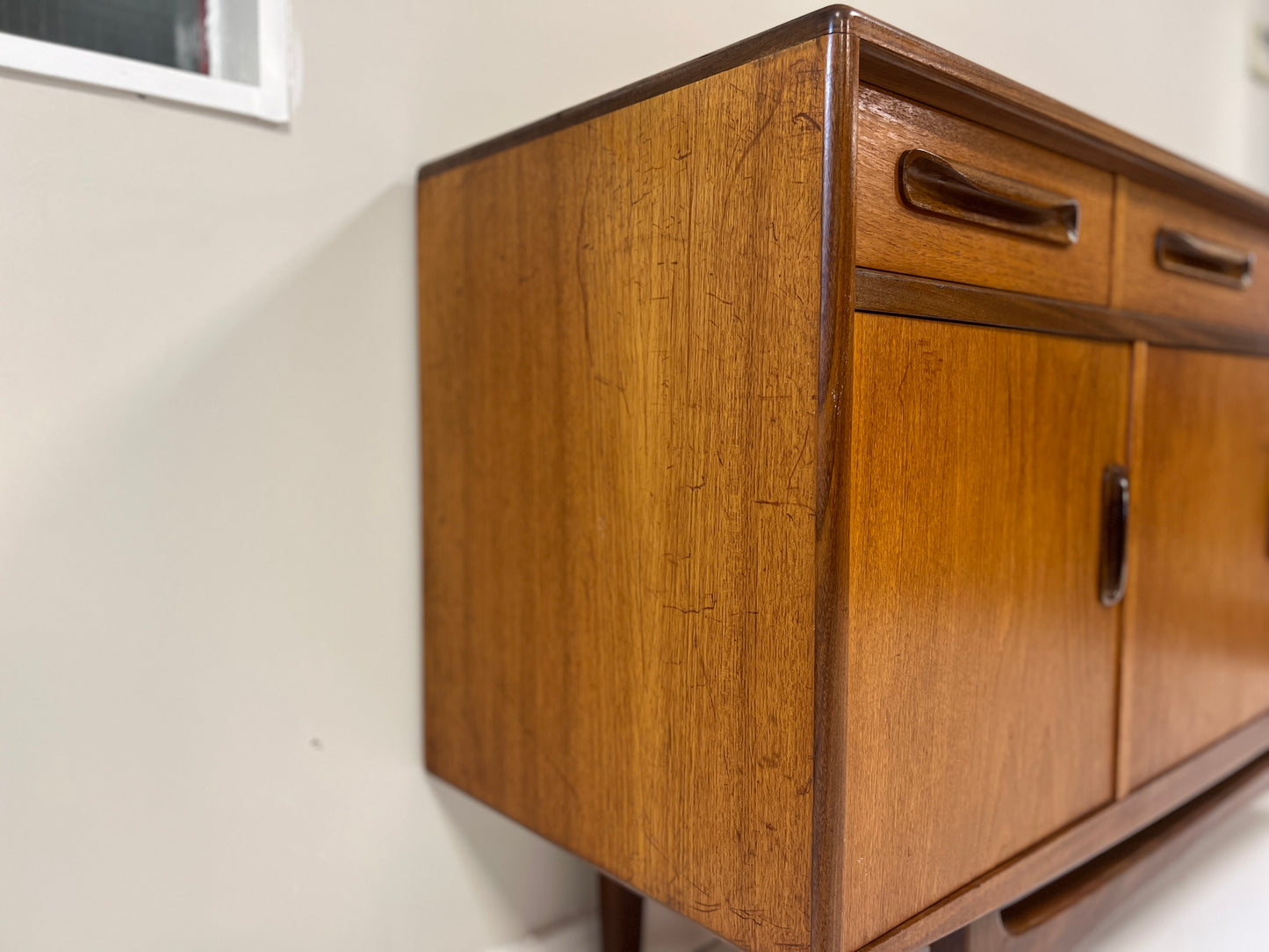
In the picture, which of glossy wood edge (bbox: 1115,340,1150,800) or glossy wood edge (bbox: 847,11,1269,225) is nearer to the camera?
glossy wood edge (bbox: 847,11,1269,225)

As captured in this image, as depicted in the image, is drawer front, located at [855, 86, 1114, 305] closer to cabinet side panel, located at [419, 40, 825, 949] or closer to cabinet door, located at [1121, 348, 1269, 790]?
cabinet side panel, located at [419, 40, 825, 949]

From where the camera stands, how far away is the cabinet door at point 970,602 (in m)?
0.63

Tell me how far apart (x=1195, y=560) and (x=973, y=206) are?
54 centimetres

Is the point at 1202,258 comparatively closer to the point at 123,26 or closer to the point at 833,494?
the point at 833,494

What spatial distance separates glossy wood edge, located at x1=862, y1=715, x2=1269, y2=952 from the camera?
690mm

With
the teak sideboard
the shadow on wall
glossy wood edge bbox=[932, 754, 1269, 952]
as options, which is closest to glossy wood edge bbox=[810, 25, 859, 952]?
the teak sideboard

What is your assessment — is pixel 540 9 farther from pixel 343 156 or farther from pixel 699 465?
pixel 699 465

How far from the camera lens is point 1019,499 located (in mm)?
749

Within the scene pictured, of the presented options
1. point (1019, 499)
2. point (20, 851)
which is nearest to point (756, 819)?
point (1019, 499)

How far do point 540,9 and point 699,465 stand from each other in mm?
614

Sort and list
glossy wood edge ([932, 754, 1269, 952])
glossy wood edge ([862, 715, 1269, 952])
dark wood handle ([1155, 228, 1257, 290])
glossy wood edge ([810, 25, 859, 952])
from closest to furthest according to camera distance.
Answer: glossy wood edge ([810, 25, 859, 952])
glossy wood edge ([862, 715, 1269, 952])
glossy wood edge ([932, 754, 1269, 952])
dark wood handle ([1155, 228, 1257, 290])

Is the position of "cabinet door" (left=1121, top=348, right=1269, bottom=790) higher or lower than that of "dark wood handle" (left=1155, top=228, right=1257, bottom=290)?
lower

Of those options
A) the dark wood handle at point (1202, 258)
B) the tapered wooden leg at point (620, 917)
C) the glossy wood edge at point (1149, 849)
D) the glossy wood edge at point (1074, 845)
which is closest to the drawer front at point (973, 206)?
the dark wood handle at point (1202, 258)

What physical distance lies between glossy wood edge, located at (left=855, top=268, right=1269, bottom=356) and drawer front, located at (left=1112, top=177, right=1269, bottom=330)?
0.02m
